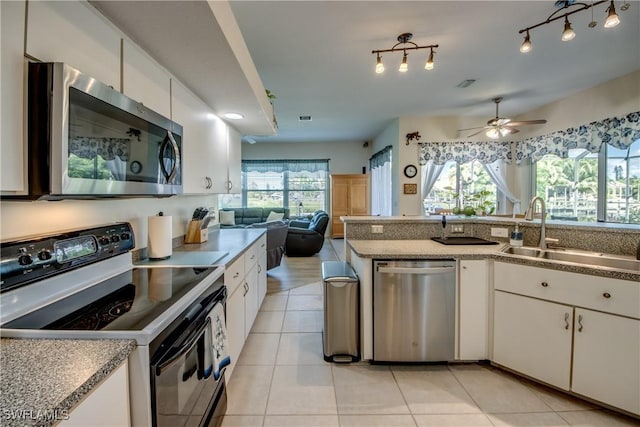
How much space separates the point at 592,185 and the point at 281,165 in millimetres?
6598

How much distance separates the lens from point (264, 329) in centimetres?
293

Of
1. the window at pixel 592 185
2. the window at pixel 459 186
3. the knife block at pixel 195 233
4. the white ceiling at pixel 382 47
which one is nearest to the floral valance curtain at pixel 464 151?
the window at pixel 459 186

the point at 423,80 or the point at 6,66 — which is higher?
the point at 423,80

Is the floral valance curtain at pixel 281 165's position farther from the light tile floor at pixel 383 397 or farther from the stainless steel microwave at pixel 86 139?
the stainless steel microwave at pixel 86 139

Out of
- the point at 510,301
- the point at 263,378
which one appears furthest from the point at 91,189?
the point at 510,301

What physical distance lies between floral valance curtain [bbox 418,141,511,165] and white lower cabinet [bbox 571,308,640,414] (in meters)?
4.40

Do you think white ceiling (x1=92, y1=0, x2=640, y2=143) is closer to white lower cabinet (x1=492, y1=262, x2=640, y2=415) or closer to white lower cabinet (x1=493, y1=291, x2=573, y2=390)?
white lower cabinet (x1=492, y1=262, x2=640, y2=415)

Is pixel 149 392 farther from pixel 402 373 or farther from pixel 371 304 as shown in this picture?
pixel 402 373

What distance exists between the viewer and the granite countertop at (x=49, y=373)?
59 centimetres

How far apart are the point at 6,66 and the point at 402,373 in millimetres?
2543

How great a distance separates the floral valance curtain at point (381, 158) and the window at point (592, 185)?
8.71 feet

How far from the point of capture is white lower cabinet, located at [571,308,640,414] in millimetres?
1684

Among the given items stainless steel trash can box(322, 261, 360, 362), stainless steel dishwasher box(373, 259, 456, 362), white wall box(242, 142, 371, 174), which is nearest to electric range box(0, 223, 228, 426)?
stainless steel trash can box(322, 261, 360, 362)

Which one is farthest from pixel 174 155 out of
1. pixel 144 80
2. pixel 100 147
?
pixel 100 147
